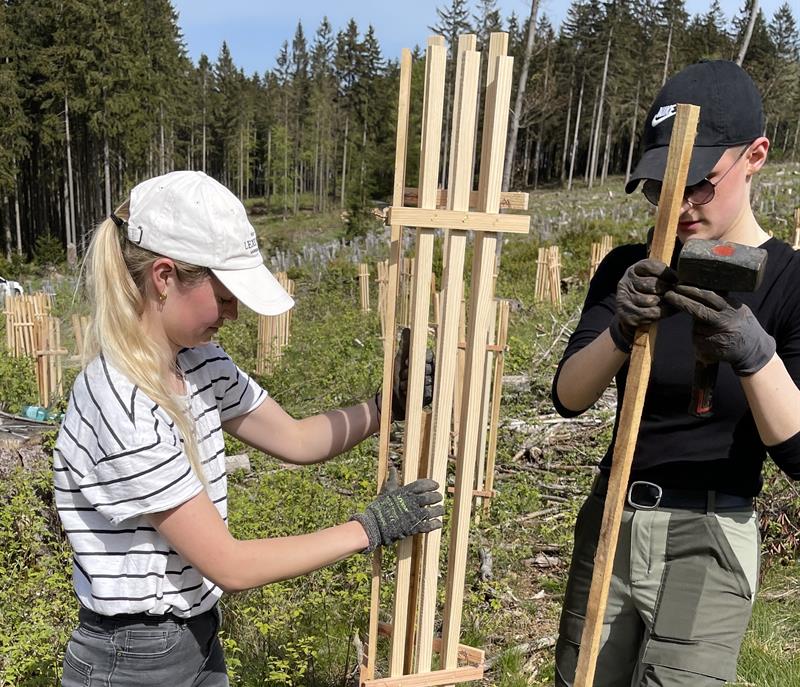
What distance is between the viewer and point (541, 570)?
4.37 meters

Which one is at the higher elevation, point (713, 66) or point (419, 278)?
point (713, 66)

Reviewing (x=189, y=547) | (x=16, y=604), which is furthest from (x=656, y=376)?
(x=16, y=604)

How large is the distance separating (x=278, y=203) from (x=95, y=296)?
52734 mm

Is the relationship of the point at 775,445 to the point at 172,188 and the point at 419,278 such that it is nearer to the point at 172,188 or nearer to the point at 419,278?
the point at 419,278

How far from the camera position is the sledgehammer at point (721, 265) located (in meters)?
1.21

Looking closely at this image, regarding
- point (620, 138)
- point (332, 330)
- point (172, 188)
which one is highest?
point (620, 138)

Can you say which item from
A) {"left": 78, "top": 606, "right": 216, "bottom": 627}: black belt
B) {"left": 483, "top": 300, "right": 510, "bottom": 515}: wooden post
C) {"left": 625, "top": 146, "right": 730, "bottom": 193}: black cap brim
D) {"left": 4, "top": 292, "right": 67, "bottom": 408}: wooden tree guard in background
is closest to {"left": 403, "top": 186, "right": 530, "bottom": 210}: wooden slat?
{"left": 625, "top": 146, "right": 730, "bottom": 193}: black cap brim

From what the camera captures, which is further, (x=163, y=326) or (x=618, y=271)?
(x=618, y=271)

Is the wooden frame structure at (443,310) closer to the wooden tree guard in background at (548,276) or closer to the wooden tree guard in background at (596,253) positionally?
the wooden tree guard in background at (548,276)

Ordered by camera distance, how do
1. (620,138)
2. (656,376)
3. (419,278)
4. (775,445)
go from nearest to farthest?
1. (775,445)
2. (656,376)
3. (419,278)
4. (620,138)

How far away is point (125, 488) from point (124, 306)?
42 centimetres

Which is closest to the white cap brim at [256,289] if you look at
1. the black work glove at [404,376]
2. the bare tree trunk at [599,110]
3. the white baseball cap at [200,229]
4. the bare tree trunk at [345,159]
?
the white baseball cap at [200,229]

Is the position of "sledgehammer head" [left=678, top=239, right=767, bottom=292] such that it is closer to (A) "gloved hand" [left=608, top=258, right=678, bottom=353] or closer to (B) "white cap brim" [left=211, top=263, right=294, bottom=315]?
(A) "gloved hand" [left=608, top=258, right=678, bottom=353]

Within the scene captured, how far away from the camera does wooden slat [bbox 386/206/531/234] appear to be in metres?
1.75
